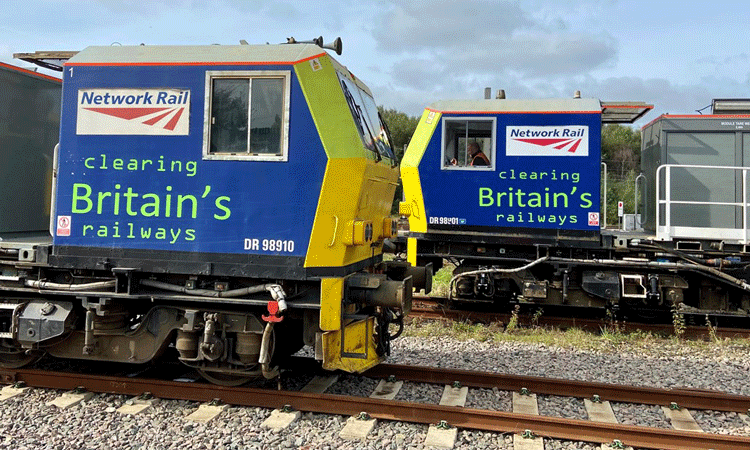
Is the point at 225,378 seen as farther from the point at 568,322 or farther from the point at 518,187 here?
the point at 568,322

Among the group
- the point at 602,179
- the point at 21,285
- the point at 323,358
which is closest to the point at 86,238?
the point at 21,285

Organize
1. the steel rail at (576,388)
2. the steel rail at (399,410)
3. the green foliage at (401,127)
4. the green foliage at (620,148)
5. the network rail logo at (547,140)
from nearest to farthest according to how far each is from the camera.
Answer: the steel rail at (399,410), the steel rail at (576,388), the network rail logo at (547,140), the green foliage at (620,148), the green foliage at (401,127)

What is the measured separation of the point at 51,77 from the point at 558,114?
7.21 meters

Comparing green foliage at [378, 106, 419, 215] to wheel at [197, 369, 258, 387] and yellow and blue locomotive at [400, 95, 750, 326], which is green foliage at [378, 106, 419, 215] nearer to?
yellow and blue locomotive at [400, 95, 750, 326]

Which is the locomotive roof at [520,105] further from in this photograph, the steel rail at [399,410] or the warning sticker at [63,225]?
the warning sticker at [63,225]

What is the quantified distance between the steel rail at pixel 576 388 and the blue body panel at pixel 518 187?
4.08 metres

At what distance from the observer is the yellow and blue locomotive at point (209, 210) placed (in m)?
5.02

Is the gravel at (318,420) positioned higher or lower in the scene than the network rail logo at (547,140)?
lower

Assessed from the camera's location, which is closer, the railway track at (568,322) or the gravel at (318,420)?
the gravel at (318,420)

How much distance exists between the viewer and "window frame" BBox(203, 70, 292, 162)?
16.4ft

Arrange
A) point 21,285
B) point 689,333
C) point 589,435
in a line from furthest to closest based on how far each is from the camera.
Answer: point 689,333 → point 21,285 → point 589,435

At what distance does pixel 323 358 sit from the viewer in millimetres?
5059

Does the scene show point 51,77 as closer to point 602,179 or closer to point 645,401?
point 645,401

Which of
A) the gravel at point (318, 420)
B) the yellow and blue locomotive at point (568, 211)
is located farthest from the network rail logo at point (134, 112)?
the yellow and blue locomotive at point (568, 211)
